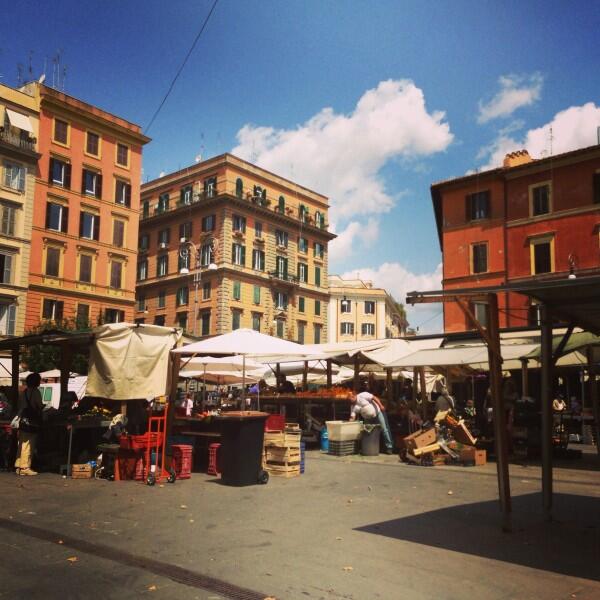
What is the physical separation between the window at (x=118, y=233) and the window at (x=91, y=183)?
92.5 inches

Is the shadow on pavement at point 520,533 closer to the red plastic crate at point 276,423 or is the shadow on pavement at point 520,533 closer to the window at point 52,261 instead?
the red plastic crate at point 276,423

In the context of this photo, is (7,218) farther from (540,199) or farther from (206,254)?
(540,199)

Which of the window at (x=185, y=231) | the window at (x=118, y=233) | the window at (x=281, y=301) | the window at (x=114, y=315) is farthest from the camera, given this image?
the window at (x=281, y=301)

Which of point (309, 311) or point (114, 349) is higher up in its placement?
point (309, 311)

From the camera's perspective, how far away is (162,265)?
194ft

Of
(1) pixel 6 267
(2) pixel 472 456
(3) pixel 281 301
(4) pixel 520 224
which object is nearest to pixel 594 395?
(2) pixel 472 456

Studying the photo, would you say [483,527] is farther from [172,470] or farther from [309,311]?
[309,311]

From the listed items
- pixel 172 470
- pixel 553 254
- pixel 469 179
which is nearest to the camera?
pixel 172 470

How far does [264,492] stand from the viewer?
9.27 metres

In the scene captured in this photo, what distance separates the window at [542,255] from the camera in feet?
117

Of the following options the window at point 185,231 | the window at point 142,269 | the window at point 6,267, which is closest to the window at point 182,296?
the window at point 185,231

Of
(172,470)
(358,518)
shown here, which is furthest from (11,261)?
(358,518)

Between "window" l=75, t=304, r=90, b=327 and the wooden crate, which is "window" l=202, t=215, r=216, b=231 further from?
the wooden crate

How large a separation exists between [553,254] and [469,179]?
24.4 ft
